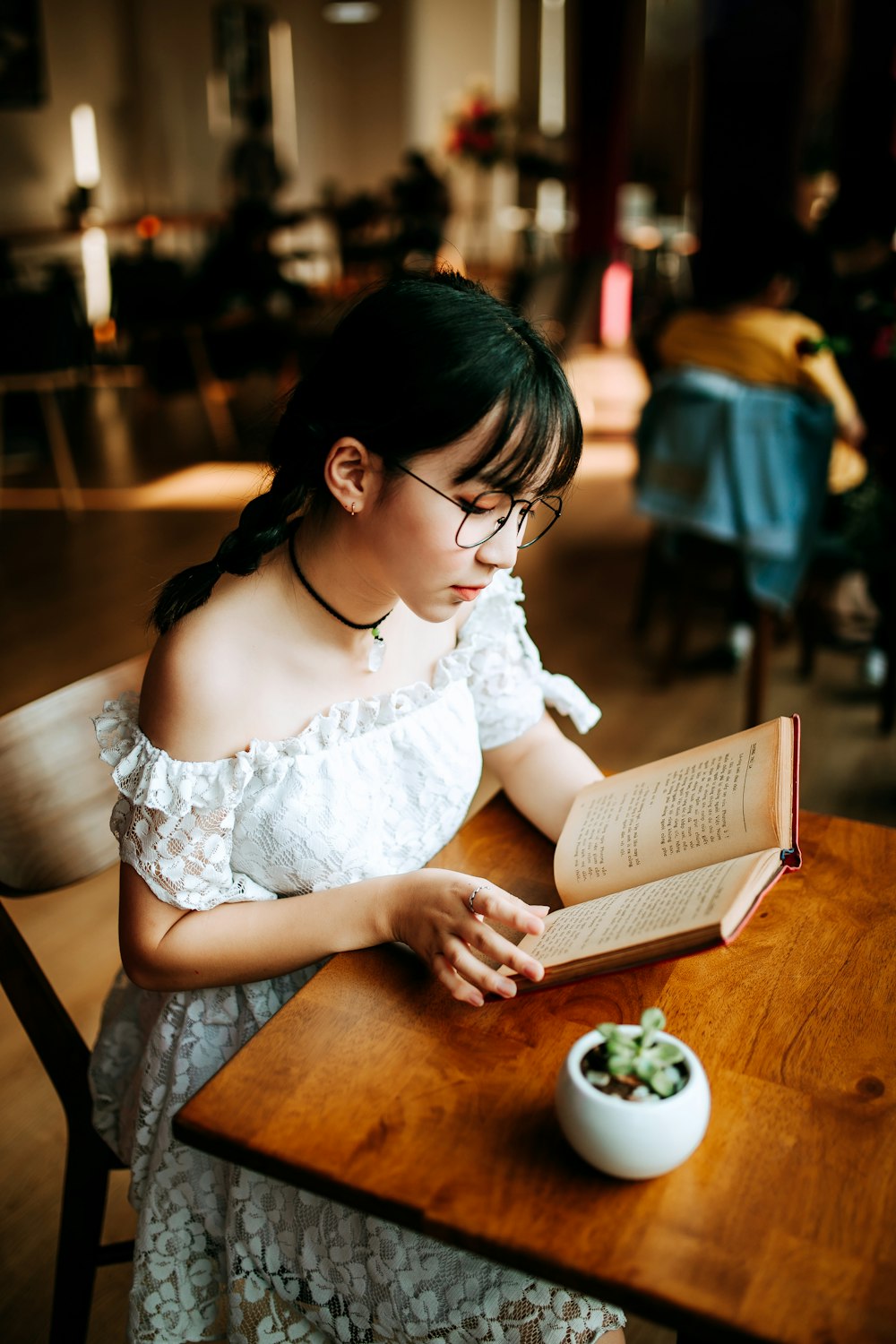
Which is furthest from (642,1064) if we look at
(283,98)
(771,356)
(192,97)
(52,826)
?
(283,98)

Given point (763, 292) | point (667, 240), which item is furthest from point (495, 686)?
point (667, 240)

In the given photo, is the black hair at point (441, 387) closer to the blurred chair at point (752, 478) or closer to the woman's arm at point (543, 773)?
the woman's arm at point (543, 773)

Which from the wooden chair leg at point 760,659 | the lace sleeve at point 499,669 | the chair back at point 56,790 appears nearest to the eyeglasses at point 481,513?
the lace sleeve at point 499,669

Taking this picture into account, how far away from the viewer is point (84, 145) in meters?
7.32

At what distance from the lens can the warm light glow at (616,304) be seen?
363 inches

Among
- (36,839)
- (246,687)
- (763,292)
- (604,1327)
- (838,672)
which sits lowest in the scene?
(838,672)

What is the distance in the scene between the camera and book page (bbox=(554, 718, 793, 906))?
80 cm

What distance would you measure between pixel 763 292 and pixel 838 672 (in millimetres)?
1098

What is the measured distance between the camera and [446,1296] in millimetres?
796

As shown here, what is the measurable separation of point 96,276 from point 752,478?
627cm

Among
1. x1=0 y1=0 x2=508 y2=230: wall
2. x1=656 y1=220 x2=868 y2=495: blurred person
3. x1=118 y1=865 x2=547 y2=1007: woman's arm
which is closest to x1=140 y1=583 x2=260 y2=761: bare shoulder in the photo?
x1=118 y1=865 x2=547 y2=1007: woman's arm

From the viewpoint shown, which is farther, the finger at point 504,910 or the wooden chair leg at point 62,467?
the wooden chair leg at point 62,467

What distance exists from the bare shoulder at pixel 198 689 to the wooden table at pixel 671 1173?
206 mm

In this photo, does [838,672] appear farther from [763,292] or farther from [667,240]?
[667,240]
